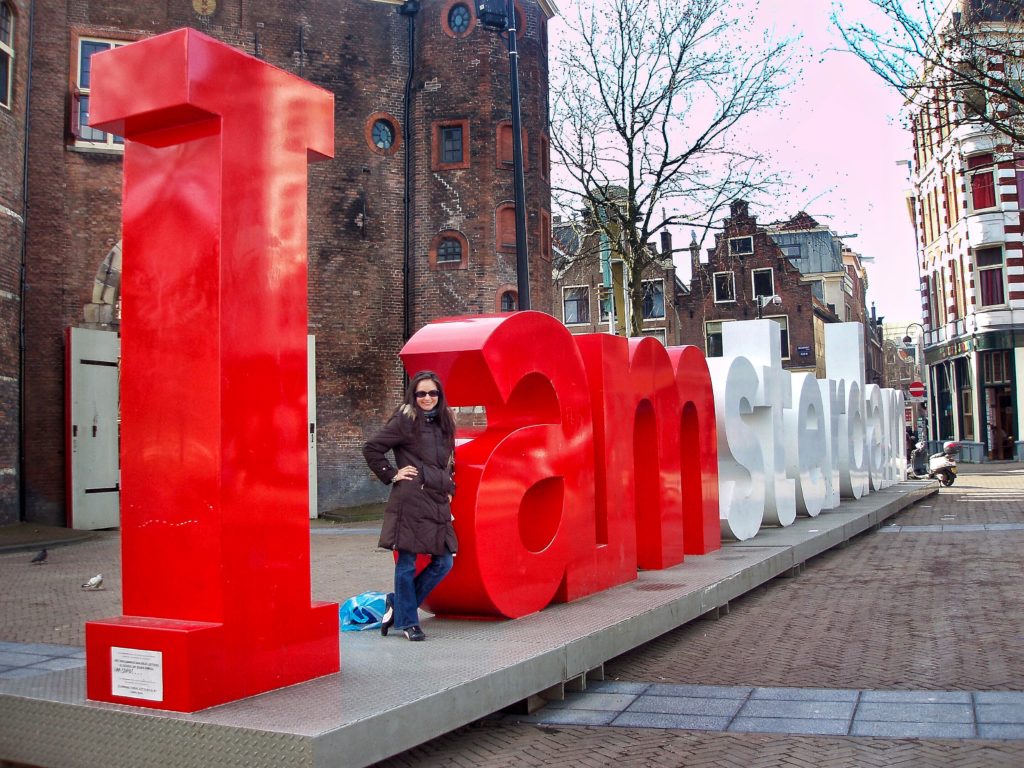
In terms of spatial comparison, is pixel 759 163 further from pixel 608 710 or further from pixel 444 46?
pixel 608 710

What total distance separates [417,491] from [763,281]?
154 ft

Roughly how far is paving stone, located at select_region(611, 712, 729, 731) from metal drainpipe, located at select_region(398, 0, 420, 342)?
56.2 feet

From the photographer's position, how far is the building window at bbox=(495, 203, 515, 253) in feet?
73.8

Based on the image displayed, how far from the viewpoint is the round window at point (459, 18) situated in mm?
22609

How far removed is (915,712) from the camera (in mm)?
5340

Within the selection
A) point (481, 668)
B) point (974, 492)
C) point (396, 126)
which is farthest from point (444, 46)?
point (481, 668)

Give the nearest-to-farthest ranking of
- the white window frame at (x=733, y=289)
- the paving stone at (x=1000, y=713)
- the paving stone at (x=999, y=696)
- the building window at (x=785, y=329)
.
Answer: the paving stone at (x=1000, y=713) < the paving stone at (x=999, y=696) < the building window at (x=785, y=329) < the white window frame at (x=733, y=289)

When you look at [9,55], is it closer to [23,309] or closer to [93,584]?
[23,309]

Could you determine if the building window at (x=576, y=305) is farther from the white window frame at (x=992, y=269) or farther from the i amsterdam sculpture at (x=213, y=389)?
the i amsterdam sculpture at (x=213, y=389)

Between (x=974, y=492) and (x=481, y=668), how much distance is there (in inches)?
776

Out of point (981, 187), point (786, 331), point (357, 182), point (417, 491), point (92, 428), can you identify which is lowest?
point (417, 491)

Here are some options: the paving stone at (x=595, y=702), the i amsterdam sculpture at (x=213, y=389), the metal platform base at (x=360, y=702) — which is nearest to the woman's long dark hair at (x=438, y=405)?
the i amsterdam sculpture at (x=213, y=389)

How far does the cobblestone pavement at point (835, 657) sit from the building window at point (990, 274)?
2549cm

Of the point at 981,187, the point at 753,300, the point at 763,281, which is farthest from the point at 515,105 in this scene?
the point at 763,281
